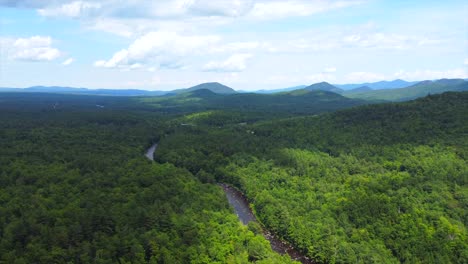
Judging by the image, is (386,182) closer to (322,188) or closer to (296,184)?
(322,188)

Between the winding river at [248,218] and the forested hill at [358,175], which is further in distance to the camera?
the winding river at [248,218]

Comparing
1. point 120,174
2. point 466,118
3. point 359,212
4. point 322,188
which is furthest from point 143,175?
point 466,118

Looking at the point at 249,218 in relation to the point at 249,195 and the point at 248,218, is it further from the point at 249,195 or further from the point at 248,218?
the point at 249,195

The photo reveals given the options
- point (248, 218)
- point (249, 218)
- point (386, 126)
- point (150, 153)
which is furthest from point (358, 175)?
point (150, 153)

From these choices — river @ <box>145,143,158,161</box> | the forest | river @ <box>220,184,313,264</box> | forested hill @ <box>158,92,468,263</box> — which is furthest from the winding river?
river @ <box>145,143,158,161</box>

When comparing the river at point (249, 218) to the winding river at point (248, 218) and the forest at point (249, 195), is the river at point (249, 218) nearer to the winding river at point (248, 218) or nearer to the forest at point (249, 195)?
the winding river at point (248, 218)

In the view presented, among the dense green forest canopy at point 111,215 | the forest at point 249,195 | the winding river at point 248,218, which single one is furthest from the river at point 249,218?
the dense green forest canopy at point 111,215

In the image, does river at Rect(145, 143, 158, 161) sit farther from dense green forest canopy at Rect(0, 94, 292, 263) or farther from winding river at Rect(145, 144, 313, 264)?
winding river at Rect(145, 144, 313, 264)
